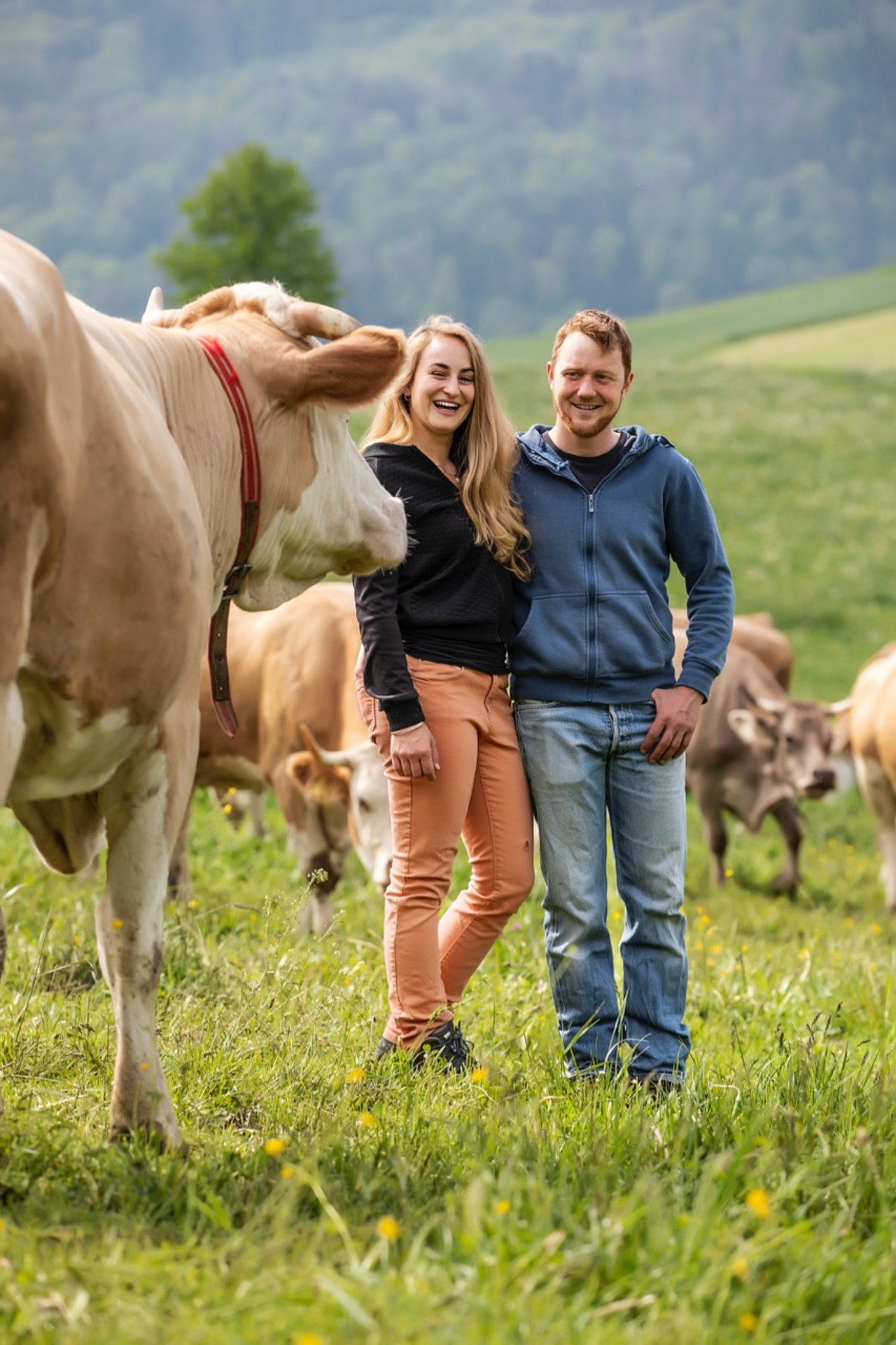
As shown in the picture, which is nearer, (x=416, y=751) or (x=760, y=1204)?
(x=760, y=1204)

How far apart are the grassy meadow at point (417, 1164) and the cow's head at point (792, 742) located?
15.1 feet

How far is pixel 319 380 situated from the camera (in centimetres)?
356

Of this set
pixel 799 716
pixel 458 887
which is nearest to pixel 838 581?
pixel 799 716

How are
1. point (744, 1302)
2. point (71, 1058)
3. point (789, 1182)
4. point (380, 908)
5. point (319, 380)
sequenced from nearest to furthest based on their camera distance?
1. point (744, 1302)
2. point (789, 1182)
3. point (319, 380)
4. point (71, 1058)
5. point (380, 908)

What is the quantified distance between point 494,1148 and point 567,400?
2335mm

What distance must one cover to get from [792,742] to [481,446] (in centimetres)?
797

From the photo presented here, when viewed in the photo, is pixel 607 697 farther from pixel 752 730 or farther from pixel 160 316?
pixel 752 730

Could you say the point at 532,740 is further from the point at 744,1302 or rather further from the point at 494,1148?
the point at 744,1302

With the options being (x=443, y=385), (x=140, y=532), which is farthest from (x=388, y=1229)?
(x=443, y=385)

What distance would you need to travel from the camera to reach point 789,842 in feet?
35.7

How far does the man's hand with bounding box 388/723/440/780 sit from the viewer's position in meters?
4.34

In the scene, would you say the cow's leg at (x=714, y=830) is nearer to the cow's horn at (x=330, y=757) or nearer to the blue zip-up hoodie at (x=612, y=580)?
the cow's horn at (x=330, y=757)

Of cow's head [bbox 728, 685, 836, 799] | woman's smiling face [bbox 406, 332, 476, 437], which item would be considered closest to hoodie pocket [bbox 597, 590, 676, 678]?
woman's smiling face [bbox 406, 332, 476, 437]

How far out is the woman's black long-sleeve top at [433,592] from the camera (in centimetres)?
445
